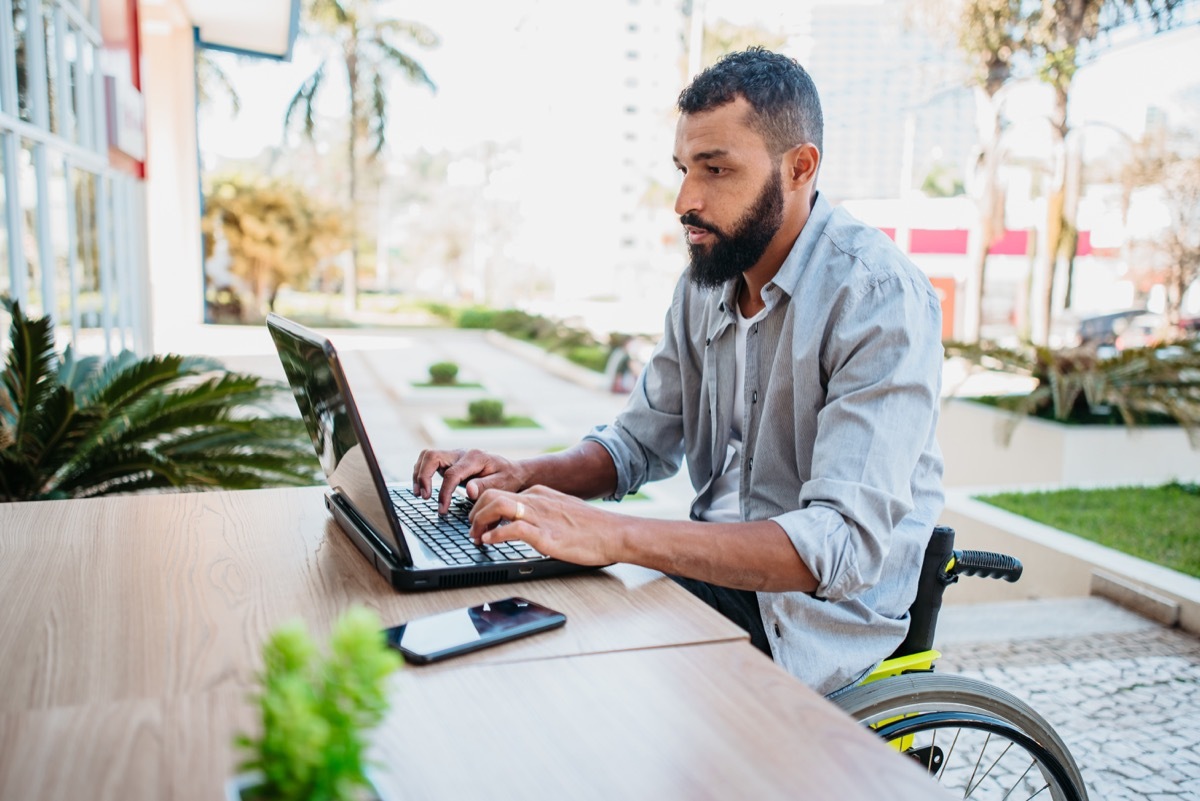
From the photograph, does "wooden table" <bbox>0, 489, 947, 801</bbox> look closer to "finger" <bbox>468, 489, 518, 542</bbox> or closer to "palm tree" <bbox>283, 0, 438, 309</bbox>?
"finger" <bbox>468, 489, 518, 542</bbox>

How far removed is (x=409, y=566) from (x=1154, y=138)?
56.5 ft

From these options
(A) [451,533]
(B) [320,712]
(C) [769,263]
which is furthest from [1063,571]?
(B) [320,712]

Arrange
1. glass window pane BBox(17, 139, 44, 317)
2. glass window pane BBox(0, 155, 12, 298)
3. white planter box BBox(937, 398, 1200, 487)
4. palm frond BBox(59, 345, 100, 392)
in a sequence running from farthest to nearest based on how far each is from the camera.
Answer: white planter box BBox(937, 398, 1200, 487)
glass window pane BBox(17, 139, 44, 317)
glass window pane BBox(0, 155, 12, 298)
palm frond BBox(59, 345, 100, 392)

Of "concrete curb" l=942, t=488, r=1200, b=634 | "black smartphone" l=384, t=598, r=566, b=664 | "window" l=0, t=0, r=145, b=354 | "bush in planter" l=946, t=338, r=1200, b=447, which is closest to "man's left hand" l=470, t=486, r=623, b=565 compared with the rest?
"black smartphone" l=384, t=598, r=566, b=664

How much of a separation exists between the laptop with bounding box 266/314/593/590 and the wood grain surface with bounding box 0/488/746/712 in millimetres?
26

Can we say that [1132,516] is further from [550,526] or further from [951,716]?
[550,526]

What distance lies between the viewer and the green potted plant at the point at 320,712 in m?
0.54

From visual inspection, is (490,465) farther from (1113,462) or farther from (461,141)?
(461,141)

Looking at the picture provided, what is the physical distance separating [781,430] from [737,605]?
343 mm

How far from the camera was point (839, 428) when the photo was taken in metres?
1.64

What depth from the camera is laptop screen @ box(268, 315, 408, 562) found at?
129 cm

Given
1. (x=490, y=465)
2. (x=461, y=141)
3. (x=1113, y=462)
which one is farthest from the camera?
(x=461, y=141)

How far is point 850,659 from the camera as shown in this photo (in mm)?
1756

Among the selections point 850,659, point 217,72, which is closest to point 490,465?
point 850,659
